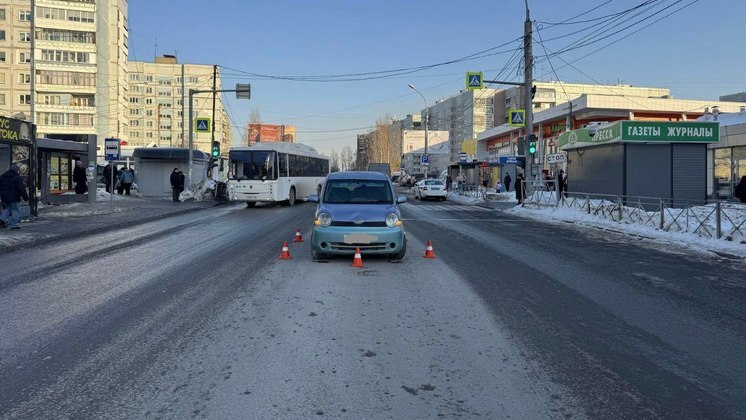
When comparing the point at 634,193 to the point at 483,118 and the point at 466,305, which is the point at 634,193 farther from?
the point at 483,118

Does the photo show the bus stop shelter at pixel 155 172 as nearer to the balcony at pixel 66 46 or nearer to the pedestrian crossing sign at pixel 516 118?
the pedestrian crossing sign at pixel 516 118

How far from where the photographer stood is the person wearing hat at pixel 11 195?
15041 mm

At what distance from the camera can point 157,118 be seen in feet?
370

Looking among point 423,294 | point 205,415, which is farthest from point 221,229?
point 205,415

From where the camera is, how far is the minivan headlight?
9.99 m

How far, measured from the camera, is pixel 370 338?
5516mm

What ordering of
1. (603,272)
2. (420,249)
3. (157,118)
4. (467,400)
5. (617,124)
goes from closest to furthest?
(467,400)
(603,272)
(420,249)
(617,124)
(157,118)

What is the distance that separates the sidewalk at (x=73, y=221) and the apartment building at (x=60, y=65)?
50850mm

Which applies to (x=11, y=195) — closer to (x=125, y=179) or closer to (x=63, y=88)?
(x=125, y=179)

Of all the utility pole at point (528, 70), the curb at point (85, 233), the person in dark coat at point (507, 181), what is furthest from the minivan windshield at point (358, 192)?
the person in dark coat at point (507, 181)

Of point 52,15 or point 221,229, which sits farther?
point 52,15

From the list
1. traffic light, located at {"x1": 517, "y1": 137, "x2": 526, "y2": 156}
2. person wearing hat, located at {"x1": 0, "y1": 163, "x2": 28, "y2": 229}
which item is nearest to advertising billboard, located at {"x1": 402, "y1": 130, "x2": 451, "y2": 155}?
traffic light, located at {"x1": 517, "y1": 137, "x2": 526, "y2": 156}

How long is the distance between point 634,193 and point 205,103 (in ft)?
342

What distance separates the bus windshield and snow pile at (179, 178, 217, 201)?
5.74m
